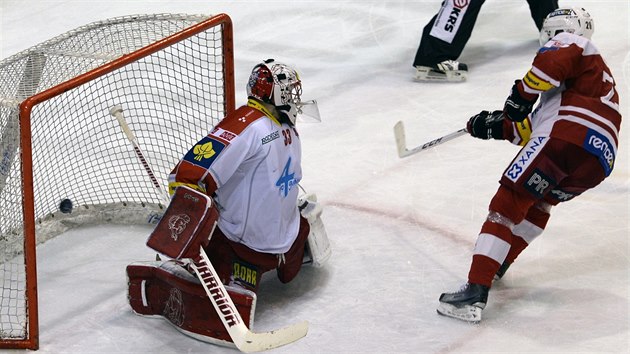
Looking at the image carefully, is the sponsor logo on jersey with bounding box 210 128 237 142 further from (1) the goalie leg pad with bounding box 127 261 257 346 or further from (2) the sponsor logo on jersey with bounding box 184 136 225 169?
(1) the goalie leg pad with bounding box 127 261 257 346

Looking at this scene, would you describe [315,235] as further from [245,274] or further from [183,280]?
[183,280]

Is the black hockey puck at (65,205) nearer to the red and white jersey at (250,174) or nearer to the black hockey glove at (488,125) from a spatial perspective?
the red and white jersey at (250,174)

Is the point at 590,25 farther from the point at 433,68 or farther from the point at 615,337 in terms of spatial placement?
the point at 433,68

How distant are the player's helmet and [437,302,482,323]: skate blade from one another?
808 mm

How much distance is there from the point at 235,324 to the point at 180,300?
0.27m

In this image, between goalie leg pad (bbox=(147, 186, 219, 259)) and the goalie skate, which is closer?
goalie leg pad (bbox=(147, 186, 219, 259))

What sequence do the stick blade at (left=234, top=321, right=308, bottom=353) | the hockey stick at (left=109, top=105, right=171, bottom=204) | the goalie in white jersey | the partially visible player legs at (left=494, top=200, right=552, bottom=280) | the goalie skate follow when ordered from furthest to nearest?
the goalie skate → the hockey stick at (left=109, top=105, right=171, bottom=204) → the partially visible player legs at (left=494, top=200, right=552, bottom=280) → the goalie in white jersey → the stick blade at (left=234, top=321, right=308, bottom=353)

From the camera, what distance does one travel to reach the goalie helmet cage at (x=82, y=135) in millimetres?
3607

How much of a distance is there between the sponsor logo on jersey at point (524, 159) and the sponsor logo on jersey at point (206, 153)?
91 centimetres

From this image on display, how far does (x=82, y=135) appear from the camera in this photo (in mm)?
4832

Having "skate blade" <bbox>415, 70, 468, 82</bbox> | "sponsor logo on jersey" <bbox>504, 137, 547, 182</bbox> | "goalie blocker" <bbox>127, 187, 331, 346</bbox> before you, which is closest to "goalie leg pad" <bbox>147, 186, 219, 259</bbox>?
"goalie blocker" <bbox>127, 187, 331, 346</bbox>

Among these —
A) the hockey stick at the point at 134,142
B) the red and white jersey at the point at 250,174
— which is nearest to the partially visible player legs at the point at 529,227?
the red and white jersey at the point at 250,174

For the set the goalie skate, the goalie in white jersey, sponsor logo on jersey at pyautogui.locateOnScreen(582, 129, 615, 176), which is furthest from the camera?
the goalie skate

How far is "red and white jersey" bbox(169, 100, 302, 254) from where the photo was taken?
355 centimetres
